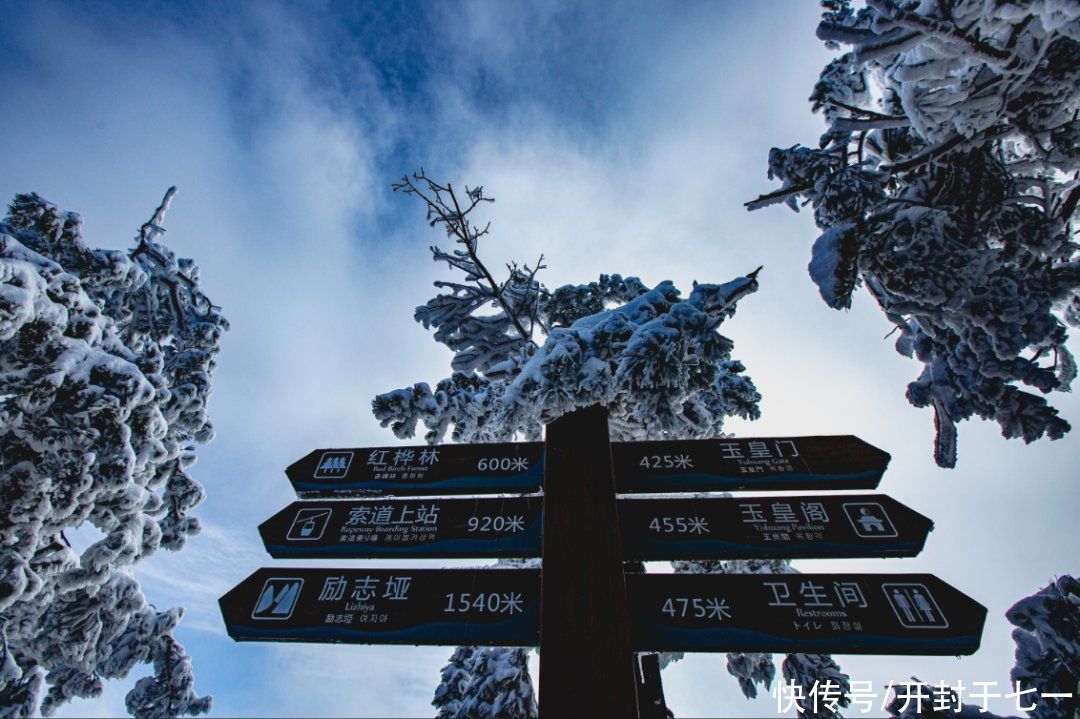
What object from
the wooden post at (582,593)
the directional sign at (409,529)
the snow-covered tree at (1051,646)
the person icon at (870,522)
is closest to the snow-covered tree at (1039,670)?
the snow-covered tree at (1051,646)

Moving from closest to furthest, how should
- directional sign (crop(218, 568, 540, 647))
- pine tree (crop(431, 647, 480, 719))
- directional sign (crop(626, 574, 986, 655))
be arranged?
directional sign (crop(626, 574, 986, 655))
directional sign (crop(218, 568, 540, 647))
pine tree (crop(431, 647, 480, 719))

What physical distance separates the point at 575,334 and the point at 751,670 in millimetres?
5322

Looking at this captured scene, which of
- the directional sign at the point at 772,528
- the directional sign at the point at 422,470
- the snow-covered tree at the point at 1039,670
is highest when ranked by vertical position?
the directional sign at the point at 422,470

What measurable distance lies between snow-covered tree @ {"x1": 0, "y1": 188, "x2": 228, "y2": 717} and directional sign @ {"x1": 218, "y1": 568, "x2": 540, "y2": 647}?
20.5 ft

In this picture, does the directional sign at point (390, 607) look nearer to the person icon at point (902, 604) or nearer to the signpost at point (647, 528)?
the signpost at point (647, 528)

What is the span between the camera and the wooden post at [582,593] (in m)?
2.62

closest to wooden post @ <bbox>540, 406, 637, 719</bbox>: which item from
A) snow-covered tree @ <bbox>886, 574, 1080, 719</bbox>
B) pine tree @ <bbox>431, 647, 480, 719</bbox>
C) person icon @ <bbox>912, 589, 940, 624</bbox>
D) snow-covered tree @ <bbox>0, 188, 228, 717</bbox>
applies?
snow-covered tree @ <bbox>886, 574, 1080, 719</bbox>

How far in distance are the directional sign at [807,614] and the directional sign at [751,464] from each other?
70 centimetres

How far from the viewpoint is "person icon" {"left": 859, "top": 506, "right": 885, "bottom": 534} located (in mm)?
3355

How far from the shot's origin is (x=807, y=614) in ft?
9.66

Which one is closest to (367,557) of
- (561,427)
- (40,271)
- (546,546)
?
(546,546)

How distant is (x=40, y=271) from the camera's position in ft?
23.6

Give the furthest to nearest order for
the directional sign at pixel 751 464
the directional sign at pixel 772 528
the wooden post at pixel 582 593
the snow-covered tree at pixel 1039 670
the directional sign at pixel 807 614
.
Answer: the directional sign at pixel 751 464, the directional sign at pixel 772 528, the directional sign at pixel 807 614, the wooden post at pixel 582 593, the snow-covered tree at pixel 1039 670

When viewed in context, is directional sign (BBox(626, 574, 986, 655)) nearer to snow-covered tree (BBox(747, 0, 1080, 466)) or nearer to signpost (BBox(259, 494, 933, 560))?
signpost (BBox(259, 494, 933, 560))
